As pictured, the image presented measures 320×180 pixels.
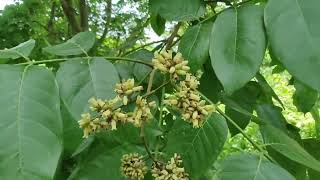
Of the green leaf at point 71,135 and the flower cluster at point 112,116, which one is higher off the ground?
the flower cluster at point 112,116

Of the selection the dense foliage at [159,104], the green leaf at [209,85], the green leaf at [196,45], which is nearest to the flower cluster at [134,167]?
the dense foliage at [159,104]

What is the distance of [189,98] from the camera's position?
0.70m

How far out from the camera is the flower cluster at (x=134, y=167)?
76cm

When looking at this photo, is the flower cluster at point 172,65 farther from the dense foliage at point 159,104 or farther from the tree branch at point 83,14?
the tree branch at point 83,14

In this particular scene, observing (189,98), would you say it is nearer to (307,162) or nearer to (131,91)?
(131,91)

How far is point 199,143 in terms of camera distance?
89cm

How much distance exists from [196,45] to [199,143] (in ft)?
0.57

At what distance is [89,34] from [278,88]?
176 inches

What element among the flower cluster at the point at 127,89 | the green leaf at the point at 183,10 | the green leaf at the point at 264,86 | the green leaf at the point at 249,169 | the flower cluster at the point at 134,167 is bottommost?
the green leaf at the point at 264,86

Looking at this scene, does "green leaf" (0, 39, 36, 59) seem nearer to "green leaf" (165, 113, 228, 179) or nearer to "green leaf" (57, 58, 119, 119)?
"green leaf" (57, 58, 119, 119)

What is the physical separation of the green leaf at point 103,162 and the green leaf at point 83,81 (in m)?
0.10

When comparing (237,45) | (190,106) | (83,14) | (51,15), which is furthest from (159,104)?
(51,15)

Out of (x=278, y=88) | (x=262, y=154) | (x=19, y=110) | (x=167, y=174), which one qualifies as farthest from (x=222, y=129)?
(x=278, y=88)

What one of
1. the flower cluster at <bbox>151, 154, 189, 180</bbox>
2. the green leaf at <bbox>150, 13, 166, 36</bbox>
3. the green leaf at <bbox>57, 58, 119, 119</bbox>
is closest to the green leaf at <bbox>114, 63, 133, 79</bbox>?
the green leaf at <bbox>57, 58, 119, 119</bbox>
